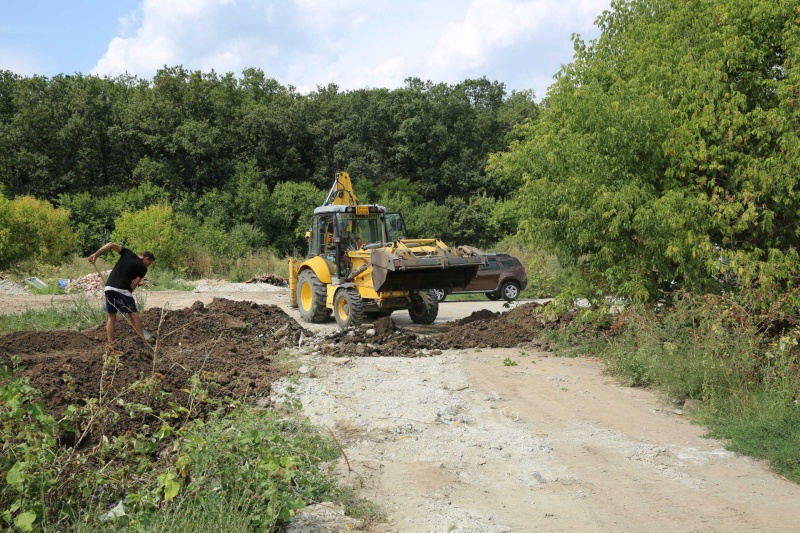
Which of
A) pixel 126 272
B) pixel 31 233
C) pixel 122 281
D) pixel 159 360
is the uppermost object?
pixel 31 233

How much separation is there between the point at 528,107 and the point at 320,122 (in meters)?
15.4

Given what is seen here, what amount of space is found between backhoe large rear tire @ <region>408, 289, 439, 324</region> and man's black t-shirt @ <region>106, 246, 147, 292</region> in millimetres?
6726

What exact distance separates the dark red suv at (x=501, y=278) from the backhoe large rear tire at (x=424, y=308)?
6.80m

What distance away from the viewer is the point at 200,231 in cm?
3541

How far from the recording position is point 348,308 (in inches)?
589

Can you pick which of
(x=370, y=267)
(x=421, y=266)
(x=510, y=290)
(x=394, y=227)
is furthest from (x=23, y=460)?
(x=510, y=290)

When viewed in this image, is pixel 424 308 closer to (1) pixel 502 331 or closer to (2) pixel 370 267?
(2) pixel 370 267

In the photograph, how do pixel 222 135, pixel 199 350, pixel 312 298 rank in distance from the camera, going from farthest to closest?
pixel 222 135 → pixel 312 298 → pixel 199 350

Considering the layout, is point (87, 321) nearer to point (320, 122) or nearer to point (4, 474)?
point (4, 474)

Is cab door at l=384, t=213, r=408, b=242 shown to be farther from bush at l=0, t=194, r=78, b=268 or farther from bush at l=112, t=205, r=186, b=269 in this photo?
bush at l=0, t=194, r=78, b=268

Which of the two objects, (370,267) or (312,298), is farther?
(312,298)

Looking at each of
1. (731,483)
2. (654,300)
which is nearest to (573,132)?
(654,300)

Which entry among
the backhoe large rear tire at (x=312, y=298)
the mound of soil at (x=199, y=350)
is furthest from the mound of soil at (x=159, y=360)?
the backhoe large rear tire at (x=312, y=298)

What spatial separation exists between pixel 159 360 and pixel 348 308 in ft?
21.7
